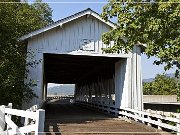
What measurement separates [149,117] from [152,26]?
16.9 feet

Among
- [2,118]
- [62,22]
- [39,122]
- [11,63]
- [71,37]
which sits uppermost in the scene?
[62,22]

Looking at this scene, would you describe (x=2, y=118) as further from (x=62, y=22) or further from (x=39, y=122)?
(x=62, y=22)

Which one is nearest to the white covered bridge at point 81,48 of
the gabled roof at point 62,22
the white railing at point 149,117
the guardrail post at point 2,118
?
the gabled roof at point 62,22

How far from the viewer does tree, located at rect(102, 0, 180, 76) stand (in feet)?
35.0

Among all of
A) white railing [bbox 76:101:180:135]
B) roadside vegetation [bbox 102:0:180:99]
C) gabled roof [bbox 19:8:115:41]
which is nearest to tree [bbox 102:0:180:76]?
roadside vegetation [bbox 102:0:180:99]

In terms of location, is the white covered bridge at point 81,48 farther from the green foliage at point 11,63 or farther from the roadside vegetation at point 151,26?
the roadside vegetation at point 151,26

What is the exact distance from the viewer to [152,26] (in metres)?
10.8

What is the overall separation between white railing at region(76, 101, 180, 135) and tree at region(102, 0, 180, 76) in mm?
1912

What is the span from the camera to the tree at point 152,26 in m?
10.7

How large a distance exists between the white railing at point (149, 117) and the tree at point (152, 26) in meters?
1.91

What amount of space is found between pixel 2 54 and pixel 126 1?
675cm

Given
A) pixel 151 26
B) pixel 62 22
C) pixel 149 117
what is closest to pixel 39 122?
pixel 151 26

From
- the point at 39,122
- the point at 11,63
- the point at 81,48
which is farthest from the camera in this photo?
the point at 81,48

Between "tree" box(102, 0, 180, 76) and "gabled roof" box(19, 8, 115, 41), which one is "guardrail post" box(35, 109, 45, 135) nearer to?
"tree" box(102, 0, 180, 76)
